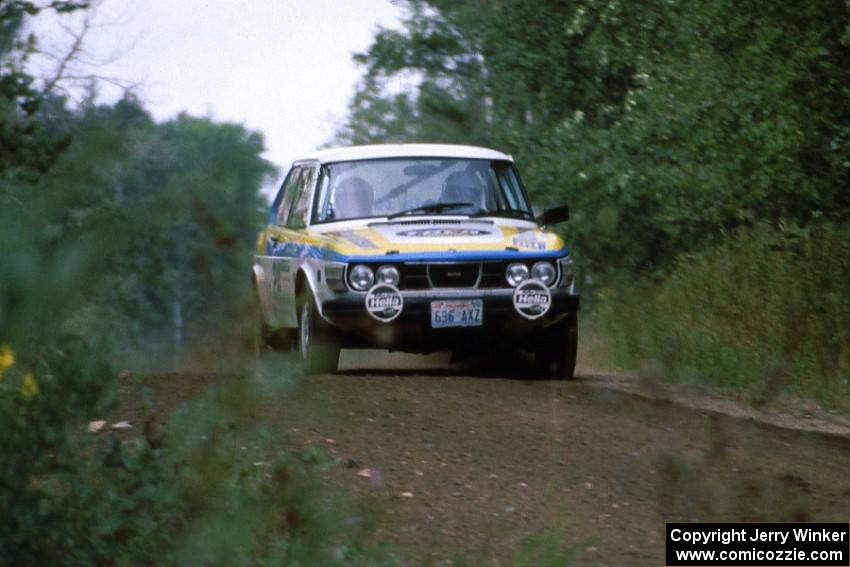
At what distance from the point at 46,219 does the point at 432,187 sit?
10109mm

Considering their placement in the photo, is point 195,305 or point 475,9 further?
point 475,9

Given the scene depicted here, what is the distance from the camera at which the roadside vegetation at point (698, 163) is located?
13.7m

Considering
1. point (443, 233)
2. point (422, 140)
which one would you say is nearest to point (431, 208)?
point (443, 233)

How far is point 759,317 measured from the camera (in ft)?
46.5

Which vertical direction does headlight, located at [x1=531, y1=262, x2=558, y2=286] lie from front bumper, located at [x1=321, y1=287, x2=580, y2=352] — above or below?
above

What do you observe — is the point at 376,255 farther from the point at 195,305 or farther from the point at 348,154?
the point at 195,305

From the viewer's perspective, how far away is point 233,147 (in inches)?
117

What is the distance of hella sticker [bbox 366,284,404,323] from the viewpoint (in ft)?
38.7

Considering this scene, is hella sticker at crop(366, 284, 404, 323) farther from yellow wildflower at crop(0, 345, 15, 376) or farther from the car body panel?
yellow wildflower at crop(0, 345, 15, 376)

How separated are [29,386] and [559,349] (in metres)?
9.16

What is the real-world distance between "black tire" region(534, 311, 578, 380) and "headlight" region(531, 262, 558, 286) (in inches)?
16.1

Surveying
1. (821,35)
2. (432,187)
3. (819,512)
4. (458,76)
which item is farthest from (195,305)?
(458,76)

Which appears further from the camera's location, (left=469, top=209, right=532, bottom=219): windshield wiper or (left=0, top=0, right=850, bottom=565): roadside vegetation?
(left=469, top=209, right=532, bottom=219): windshield wiper
